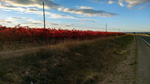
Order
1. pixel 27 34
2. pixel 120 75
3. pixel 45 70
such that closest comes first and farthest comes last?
1. pixel 120 75
2. pixel 45 70
3. pixel 27 34

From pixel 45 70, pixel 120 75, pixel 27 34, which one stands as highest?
pixel 27 34

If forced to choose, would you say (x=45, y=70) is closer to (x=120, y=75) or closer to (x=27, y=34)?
(x=120, y=75)

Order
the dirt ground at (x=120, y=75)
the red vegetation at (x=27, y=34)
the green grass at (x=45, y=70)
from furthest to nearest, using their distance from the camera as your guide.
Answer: the red vegetation at (x=27, y=34) < the dirt ground at (x=120, y=75) < the green grass at (x=45, y=70)

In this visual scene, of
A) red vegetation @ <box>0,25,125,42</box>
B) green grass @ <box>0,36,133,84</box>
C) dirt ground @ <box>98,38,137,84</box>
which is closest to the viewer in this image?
green grass @ <box>0,36,133,84</box>

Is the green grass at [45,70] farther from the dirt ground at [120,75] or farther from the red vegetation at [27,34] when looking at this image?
the red vegetation at [27,34]

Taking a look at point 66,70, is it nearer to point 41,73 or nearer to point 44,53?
point 41,73

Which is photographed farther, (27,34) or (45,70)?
(27,34)

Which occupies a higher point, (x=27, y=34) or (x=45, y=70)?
(x=27, y=34)

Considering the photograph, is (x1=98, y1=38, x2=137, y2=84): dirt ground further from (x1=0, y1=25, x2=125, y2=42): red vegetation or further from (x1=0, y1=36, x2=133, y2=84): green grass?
(x1=0, y1=25, x2=125, y2=42): red vegetation

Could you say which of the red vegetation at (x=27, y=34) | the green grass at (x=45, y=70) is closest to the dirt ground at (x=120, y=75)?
the green grass at (x=45, y=70)

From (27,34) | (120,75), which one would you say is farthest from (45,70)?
(27,34)

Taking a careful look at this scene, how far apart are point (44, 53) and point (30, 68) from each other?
1882 millimetres

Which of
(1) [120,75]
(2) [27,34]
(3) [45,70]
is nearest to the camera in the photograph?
(1) [120,75]

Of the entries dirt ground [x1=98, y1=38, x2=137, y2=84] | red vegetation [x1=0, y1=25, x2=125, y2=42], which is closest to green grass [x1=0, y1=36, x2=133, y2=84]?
dirt ground [x1=98, y1=38, x2=137, y2=84]
